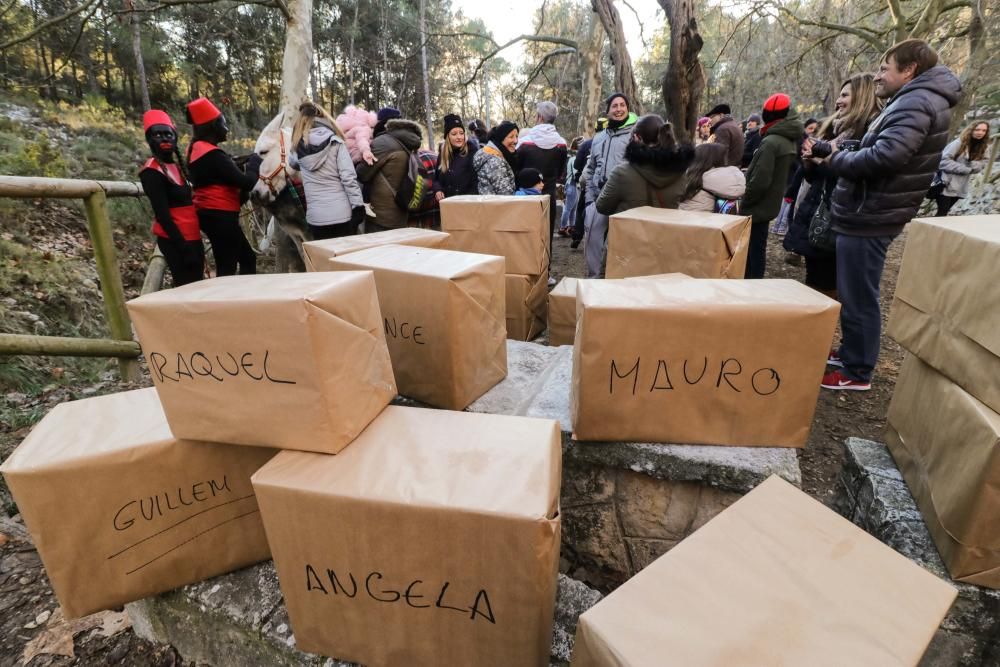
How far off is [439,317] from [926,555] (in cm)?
144

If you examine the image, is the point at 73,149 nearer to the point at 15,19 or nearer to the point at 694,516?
the point at 15,19

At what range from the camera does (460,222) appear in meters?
2.77

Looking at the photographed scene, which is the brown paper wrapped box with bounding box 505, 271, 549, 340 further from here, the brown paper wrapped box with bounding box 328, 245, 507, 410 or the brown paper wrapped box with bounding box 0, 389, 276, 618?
the brown paper wrapped box with bounding box 0, 389, 276, 618

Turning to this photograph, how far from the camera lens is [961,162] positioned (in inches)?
232

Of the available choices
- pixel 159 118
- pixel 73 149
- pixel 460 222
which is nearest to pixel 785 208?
pixel 460 222

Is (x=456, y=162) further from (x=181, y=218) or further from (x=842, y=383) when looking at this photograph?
(x=842, y=383)

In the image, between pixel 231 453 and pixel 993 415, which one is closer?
pixel 993 415

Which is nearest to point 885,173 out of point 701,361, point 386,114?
point 701,361

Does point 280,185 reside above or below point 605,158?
below

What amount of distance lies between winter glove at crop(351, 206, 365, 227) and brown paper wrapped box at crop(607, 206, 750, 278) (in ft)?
6.51

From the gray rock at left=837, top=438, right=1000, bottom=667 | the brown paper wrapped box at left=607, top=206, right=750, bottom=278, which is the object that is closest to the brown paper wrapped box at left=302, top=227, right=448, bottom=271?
the brown paper wrapped box at left=607, top=206, right=750, bottom=278

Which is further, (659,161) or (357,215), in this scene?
(357,215)

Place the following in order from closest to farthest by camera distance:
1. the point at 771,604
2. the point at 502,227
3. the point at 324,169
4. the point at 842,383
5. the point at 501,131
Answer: the point at 771,604, the point at 502,227, the point at 842,383, the point at 324,169, the point at 501,131

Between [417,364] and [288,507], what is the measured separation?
723 mm
